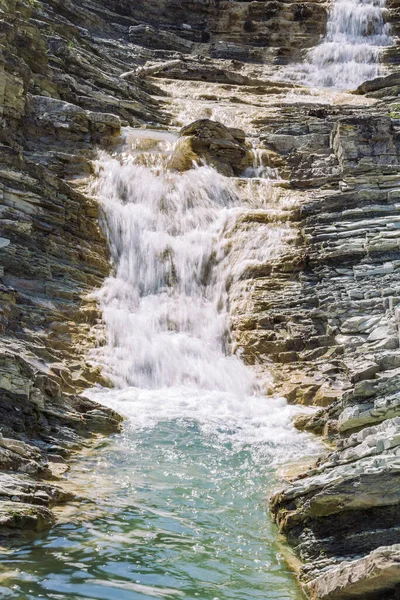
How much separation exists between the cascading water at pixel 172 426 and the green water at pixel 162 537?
2 centimetres

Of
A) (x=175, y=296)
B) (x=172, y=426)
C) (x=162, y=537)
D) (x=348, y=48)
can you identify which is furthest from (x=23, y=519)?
(x=348, y=48)

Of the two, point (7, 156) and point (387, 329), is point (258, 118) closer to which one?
point (7, 156)

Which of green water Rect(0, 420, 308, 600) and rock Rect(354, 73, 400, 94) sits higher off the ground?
rock Rect(354, 73, 400, 94)

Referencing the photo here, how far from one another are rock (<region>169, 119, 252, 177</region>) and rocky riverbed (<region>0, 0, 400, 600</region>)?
7 centimetres

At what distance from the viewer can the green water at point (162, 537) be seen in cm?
687

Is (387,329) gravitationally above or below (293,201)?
below

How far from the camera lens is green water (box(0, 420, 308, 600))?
687 centimetres

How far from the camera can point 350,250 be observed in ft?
63.0

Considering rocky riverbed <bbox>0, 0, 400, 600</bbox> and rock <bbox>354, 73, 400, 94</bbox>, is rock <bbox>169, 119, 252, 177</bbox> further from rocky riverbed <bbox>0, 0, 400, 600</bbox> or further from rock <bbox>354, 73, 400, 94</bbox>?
rock <bbox>354, 73, 400, 94</bbox>

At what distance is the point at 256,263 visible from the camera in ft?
64.5

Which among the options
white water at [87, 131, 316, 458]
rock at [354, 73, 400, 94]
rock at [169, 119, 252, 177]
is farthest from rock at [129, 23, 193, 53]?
white water at [87, 131, 316, 458]

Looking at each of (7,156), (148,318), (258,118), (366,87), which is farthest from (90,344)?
(366,87)

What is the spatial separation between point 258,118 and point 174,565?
25.4 metres

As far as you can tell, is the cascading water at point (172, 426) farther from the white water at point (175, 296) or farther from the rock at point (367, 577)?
the rock at point (367, 577)
